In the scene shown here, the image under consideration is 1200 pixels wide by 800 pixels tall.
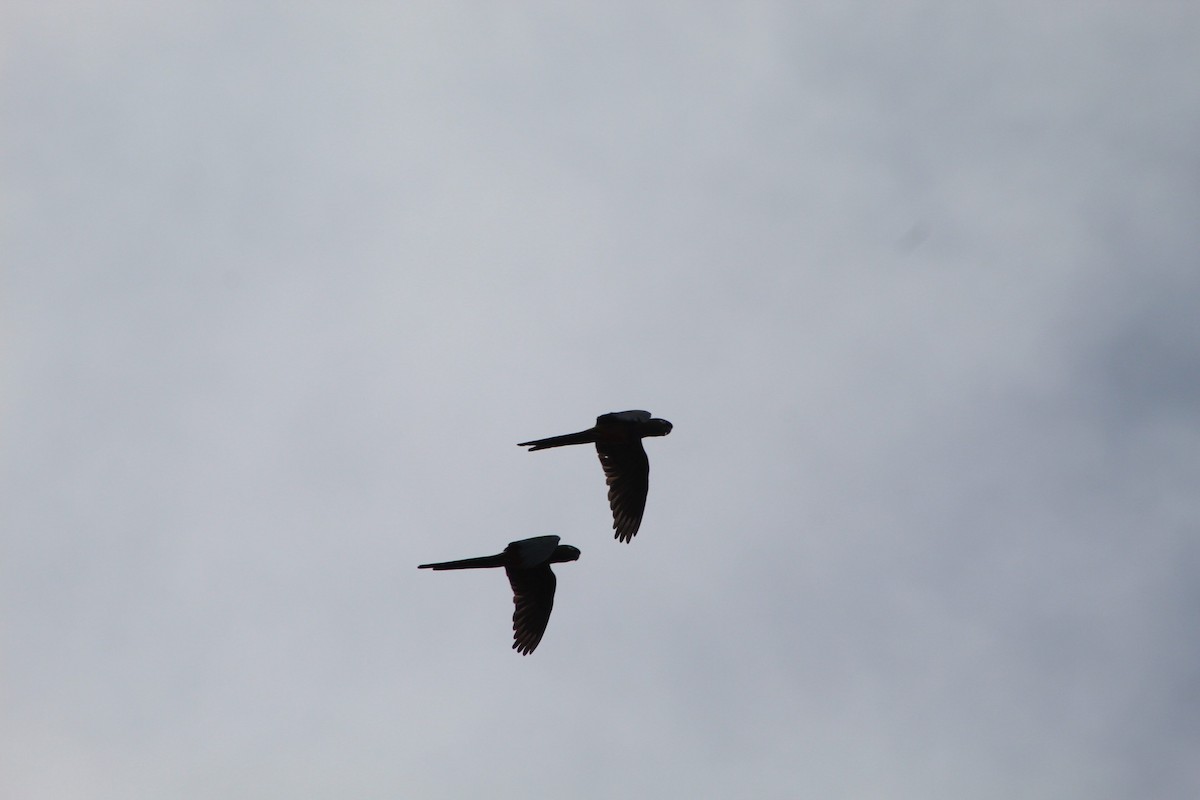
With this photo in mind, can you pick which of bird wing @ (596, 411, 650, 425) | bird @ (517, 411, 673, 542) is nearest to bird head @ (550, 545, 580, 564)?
bird @ (517, 411, 673, 542)

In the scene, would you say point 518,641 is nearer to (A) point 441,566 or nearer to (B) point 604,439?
(A) point 441,566

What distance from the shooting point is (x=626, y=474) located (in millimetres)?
19859

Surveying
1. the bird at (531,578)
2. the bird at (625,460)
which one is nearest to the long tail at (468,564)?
the bird at (531,578)

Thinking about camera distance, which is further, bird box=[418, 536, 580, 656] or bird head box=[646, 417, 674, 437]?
bird head box=[646, 417, 674, 437]

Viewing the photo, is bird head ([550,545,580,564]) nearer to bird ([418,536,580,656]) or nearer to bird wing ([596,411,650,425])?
bird ([418,536,580,656])

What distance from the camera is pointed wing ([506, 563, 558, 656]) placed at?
19484 mm

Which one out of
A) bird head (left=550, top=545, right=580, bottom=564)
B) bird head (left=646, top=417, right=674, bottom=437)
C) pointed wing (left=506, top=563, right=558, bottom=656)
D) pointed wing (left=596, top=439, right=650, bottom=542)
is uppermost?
bird head (left=646, top=417, right=674, bottom=437)

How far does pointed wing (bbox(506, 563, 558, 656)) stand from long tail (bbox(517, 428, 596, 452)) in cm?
202

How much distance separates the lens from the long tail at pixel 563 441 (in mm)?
18303

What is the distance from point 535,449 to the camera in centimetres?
1834

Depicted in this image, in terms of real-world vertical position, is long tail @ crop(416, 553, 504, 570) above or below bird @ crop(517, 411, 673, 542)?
below

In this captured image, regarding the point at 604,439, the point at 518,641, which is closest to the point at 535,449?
the point at 604,439

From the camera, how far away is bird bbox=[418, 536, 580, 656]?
62.7 ft

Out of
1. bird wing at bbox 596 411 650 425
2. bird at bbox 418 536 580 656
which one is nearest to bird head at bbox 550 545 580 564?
bird at bbox 418 536 580 656
